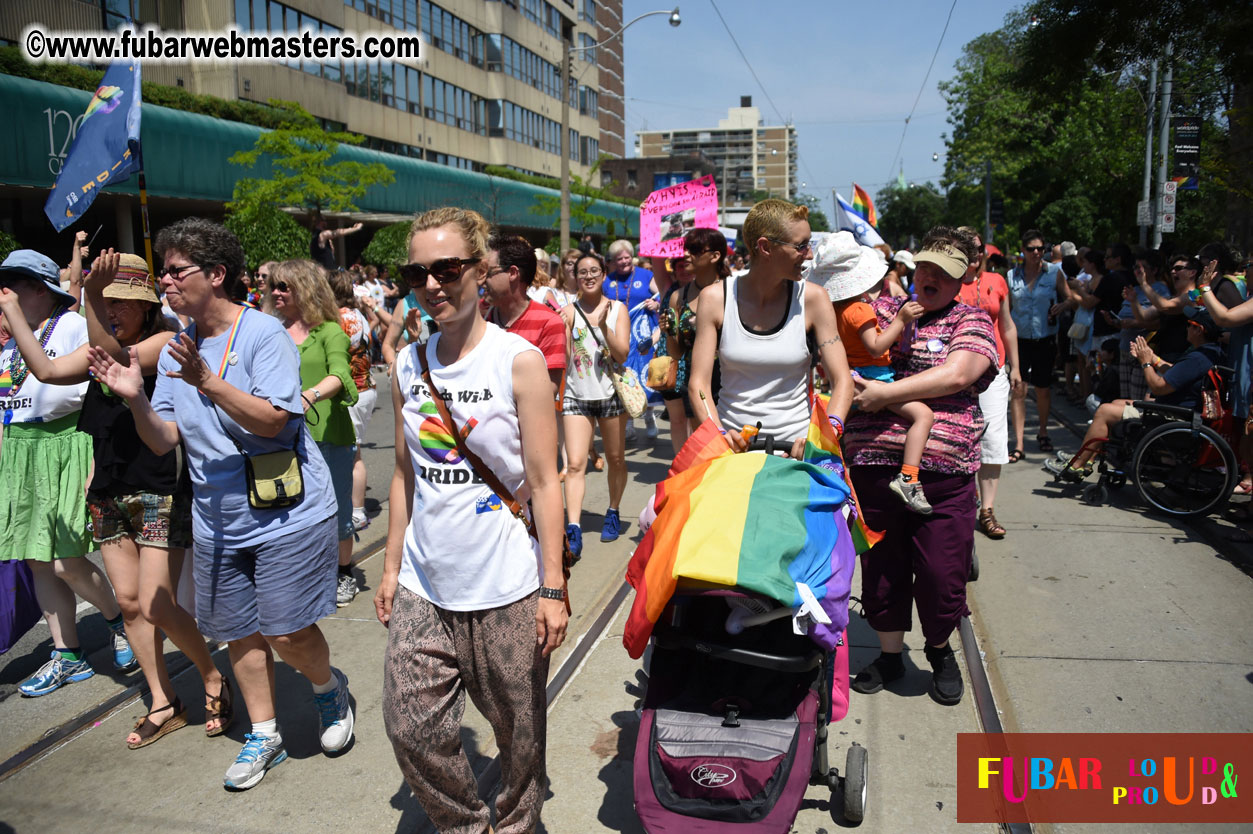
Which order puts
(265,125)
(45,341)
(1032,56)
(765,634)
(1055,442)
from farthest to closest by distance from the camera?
1. (265,125)
2. (1055,442)
3. (1032,56)
4. (45,341)
5. (765,634)

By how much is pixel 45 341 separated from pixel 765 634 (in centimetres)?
357

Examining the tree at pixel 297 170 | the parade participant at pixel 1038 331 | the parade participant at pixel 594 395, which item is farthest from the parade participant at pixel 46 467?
the tree at pixel 297 170

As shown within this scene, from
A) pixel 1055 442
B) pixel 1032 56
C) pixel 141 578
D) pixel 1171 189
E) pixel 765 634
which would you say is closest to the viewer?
pixel 765 634

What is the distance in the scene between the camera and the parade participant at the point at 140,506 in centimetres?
383

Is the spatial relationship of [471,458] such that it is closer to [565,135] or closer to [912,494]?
[912,494]

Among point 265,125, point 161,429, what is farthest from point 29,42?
point 161,429

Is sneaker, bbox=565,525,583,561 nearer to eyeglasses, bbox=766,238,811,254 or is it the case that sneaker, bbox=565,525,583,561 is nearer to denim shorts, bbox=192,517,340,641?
denim shorts, bbox=192,517,340,641

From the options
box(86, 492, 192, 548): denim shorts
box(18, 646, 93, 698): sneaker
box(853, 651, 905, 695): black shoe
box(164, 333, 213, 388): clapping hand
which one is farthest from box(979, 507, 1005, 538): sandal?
box(18, 646, 93, 698): sneaker

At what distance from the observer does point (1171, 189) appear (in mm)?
15016

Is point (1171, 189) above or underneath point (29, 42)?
underneath

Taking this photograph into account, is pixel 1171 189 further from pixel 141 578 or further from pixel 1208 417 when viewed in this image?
pixel 141 578

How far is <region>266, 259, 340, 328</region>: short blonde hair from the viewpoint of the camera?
5.28 m

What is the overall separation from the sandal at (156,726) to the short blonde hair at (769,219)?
316cm

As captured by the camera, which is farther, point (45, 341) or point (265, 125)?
point (265, 125)
